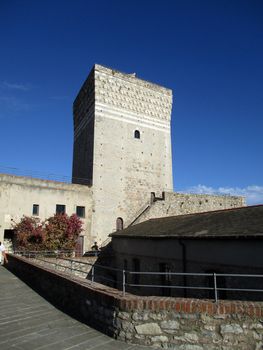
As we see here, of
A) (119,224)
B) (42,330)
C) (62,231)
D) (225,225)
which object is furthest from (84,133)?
(42,330)

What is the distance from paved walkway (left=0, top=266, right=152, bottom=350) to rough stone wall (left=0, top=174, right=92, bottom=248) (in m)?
15.9

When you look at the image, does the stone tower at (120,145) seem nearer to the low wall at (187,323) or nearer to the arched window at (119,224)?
the arched window at (119,224)

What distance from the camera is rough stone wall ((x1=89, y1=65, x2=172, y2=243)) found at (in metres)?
29.6

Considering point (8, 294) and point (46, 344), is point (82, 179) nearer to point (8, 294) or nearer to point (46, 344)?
point (8, 294)

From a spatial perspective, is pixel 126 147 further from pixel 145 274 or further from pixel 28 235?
pixel 145 274

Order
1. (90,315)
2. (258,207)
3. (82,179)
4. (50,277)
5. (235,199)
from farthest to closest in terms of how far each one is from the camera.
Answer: (235,199) → (82,179) → (258,207) → (50,277) → (90,315)

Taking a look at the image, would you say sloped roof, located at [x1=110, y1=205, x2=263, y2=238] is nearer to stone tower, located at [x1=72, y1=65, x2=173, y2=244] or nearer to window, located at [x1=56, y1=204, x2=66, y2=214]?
window, located at [x1=56, y1=204, x2=66, y2=214]

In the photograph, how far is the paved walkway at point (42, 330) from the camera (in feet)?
20.1

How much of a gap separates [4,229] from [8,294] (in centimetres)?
1482

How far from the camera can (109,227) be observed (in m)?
29.1

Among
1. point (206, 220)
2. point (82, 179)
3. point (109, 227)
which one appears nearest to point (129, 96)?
point (82, 179)

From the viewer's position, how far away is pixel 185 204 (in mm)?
31344

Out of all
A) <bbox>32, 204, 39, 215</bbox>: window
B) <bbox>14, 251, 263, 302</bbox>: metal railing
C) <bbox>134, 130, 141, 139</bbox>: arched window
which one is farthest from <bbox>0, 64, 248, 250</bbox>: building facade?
<bbox>14, 251, 263, 302</bbox>: metal railing

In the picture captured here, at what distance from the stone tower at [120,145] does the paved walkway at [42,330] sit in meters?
19.2
